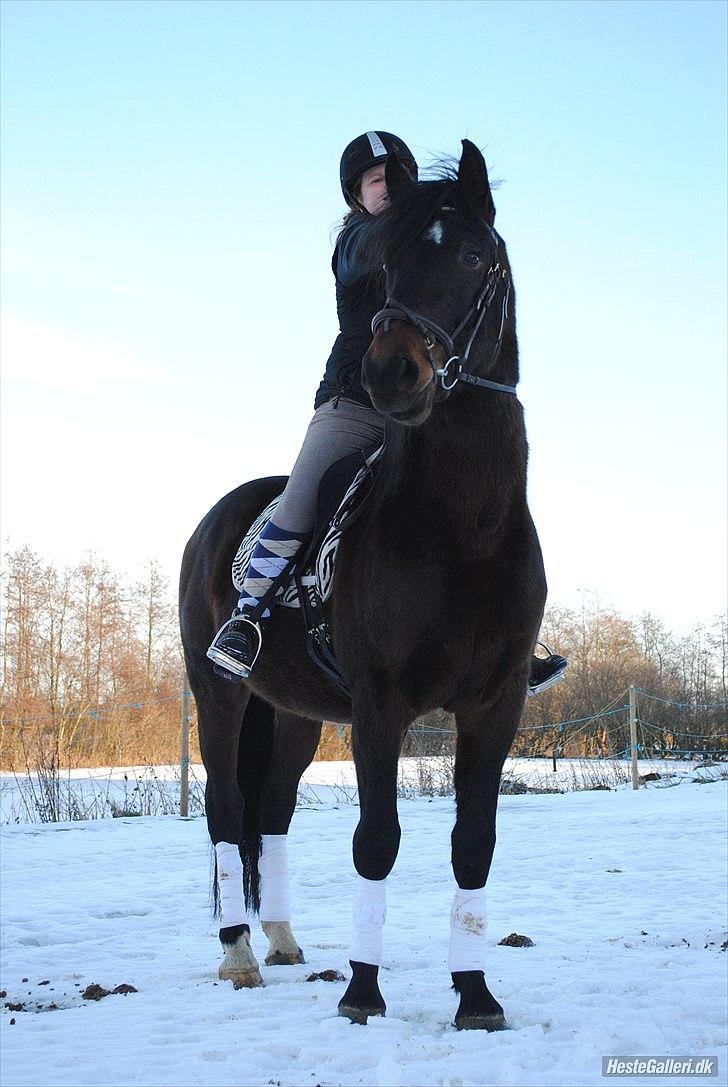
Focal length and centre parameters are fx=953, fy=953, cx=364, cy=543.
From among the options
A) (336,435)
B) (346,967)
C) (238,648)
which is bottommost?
(346,967)

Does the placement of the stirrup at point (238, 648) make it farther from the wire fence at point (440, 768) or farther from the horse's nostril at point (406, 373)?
the wire fence at point (440, 768)

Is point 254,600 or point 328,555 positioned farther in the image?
point 254,600

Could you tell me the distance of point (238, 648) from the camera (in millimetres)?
4043

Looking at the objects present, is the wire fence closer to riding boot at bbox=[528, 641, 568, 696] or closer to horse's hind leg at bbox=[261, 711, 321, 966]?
horse's hind leg at bbox=[261, 711, 321, 966]

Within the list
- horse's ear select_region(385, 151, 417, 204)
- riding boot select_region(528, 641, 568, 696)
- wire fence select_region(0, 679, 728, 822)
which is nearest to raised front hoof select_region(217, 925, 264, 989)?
riding boot select_region(528, 641, 568, 696)

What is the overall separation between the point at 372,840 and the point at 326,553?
1.10 m

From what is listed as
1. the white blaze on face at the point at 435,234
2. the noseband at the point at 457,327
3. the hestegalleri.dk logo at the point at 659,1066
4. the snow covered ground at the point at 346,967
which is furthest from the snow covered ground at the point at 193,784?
the white blaze on face at the point at 435,234

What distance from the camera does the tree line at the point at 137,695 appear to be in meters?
17.7

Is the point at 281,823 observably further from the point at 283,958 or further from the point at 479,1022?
the point at 479,1022

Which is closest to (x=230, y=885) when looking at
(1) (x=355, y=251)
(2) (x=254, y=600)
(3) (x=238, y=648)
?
(3) (x=238, y=648)

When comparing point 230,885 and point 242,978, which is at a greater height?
point 230,885

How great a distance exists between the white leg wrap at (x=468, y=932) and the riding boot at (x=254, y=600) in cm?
128

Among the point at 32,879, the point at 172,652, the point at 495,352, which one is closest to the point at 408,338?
the point at 495,352

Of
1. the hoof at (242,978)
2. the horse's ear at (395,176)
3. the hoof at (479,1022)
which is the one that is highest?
the horse's ear at (395,176)
